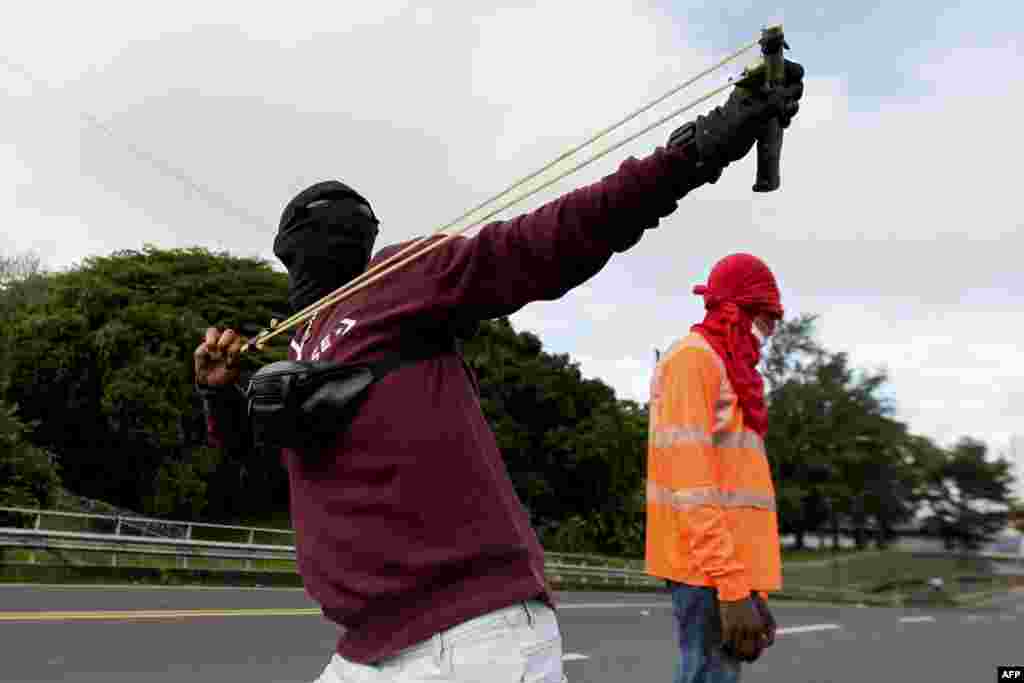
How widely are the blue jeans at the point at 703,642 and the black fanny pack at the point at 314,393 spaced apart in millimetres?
1794

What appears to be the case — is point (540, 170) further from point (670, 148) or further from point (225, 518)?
point (225, 518)

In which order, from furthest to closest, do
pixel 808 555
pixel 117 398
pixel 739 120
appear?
1. pixel 808 555
2. pixel 117 398
3. pixel 739 120

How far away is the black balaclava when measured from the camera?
2301 mm

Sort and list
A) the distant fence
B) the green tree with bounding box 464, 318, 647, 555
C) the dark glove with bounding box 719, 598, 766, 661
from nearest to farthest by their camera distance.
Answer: the dark glove with bounding box 719, 598, 766, 661 → the distant fence → the green tree with bounding box 464, 318, 647, 555

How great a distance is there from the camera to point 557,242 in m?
1.80

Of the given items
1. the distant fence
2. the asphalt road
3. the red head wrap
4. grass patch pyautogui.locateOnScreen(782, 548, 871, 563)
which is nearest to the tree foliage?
the distant fence

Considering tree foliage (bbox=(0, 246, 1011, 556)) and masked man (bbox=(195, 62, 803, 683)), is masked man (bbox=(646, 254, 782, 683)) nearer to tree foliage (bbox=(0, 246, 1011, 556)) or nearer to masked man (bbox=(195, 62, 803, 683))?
masked man (bbox=(195, 62, 803, 683))

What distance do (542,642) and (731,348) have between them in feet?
6.49

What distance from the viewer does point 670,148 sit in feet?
5.73

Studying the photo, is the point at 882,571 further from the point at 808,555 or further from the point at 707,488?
the point at 707,488

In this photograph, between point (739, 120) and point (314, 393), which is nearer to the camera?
point (739, 120)

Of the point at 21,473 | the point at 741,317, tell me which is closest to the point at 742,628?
the point at 741,317

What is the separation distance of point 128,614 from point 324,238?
8540mm

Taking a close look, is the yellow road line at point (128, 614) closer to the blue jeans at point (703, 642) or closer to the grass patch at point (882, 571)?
the blue jeans at point (703, 642)
